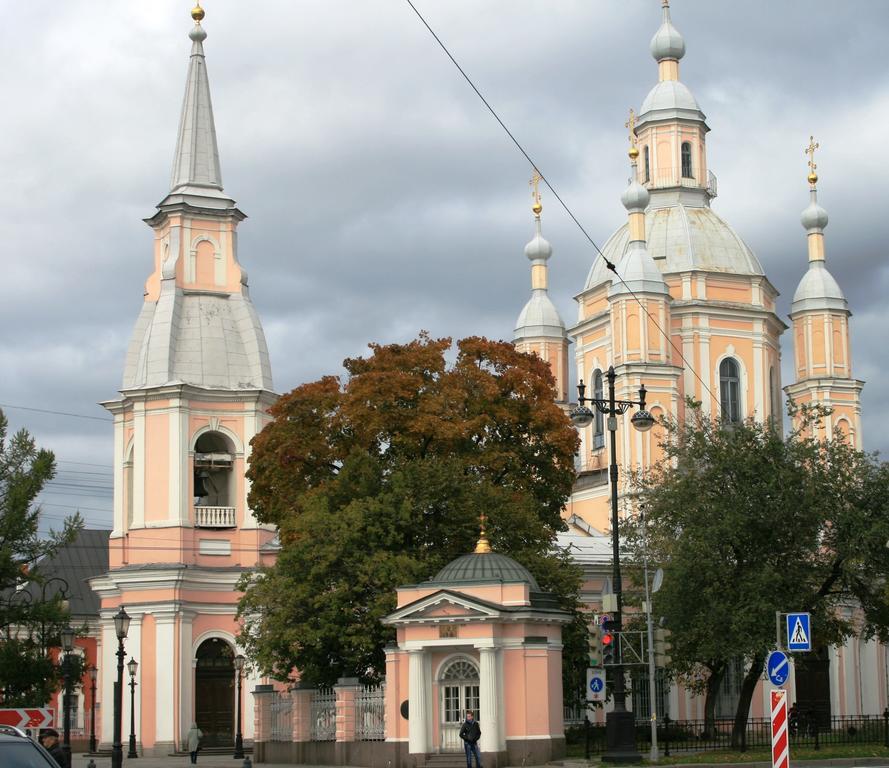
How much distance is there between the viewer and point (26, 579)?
35062 mm

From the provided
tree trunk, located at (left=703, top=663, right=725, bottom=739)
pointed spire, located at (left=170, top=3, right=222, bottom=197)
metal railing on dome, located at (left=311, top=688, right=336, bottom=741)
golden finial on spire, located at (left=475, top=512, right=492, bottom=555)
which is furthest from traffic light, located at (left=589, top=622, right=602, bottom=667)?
pointed spire, located at (left=170, top=3, right=222, bottom=197)

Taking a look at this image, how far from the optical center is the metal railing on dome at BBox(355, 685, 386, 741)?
117 feet

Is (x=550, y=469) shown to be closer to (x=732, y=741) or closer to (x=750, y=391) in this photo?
(x=732, y=741)

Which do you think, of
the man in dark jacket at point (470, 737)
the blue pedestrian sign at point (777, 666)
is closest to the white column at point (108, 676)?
the man in dark jacket at point (470, 737)

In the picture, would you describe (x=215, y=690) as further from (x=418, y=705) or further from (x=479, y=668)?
(x=479, y=668)

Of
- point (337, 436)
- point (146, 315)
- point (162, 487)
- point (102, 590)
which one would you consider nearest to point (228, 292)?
point (146, 315)

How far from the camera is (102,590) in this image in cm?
5431

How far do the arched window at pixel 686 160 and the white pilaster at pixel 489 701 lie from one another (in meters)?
37.6

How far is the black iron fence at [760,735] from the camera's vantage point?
1471 inches

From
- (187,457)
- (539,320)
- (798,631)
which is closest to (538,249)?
(539,320)

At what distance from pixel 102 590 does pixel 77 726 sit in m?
13.6

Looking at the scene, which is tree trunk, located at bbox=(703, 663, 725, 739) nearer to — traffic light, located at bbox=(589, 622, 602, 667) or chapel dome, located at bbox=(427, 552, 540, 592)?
chapel dome, located at bbox=(427, 552, 540, 592)

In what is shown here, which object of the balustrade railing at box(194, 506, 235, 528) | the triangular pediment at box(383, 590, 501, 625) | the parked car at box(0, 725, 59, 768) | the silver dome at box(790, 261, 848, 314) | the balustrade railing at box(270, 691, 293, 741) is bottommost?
the balustrade railing at box(270, 691, 293, 741)

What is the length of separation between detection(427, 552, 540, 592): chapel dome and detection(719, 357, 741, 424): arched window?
30.0 m
